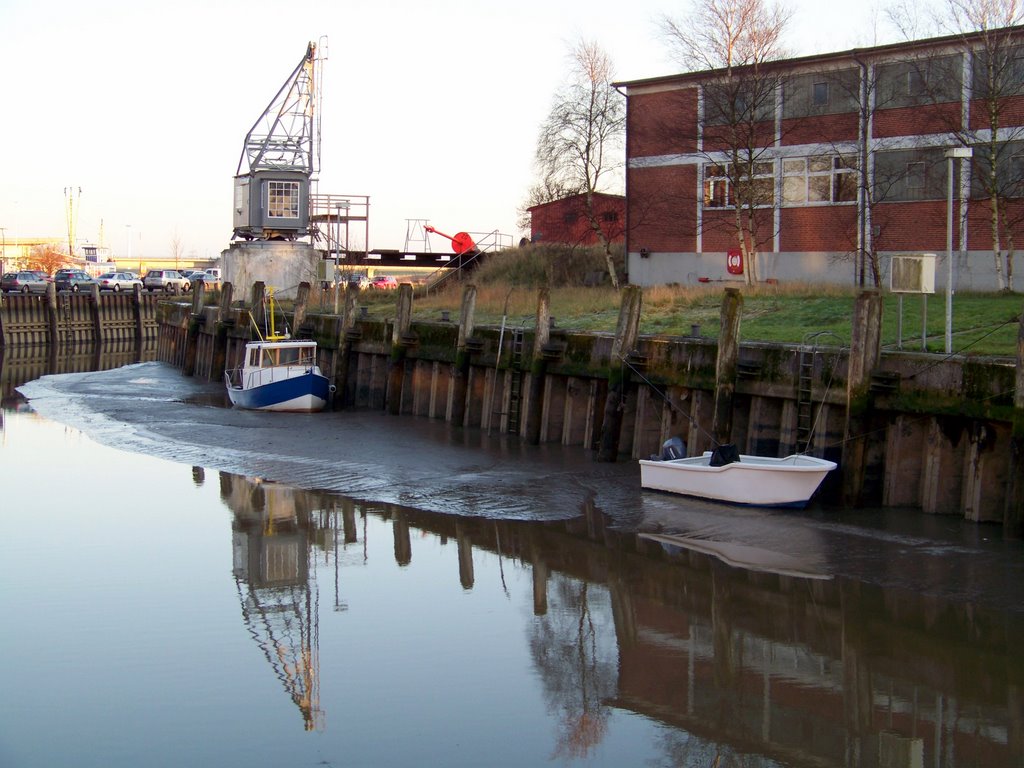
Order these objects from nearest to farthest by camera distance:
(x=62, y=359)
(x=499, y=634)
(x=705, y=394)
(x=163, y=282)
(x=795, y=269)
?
(x=499, y=634) < (x=705, y=394) < (x=795, y=269) < (x=62, y=359) < (x=163, y=282)

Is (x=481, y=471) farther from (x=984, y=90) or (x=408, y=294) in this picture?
(x=984, y=90)

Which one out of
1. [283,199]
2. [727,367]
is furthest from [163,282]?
[727,367]

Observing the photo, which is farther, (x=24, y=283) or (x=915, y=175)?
(x=24, y=283)

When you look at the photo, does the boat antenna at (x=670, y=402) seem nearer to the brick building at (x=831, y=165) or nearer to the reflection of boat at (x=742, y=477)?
the reflection of boat at (x=742, y=477)

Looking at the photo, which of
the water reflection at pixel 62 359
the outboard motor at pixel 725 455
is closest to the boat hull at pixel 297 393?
the water reflection at pixel 62 359

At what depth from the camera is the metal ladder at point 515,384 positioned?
2492cm

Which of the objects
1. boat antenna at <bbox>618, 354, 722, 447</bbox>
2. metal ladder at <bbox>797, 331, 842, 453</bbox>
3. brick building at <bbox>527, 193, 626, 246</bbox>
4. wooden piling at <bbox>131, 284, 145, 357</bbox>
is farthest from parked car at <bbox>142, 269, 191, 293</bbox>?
metal ladder at <bbox>797, 331, 842, 453</bbox>

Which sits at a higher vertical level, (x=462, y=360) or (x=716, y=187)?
(x=716, y=187)

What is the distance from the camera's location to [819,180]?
37344 millimetres

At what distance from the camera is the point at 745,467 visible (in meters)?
17.9

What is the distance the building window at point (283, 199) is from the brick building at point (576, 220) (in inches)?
561

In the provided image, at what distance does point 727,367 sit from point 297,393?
1548 centimetres

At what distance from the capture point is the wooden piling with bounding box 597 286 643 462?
21.8 metres

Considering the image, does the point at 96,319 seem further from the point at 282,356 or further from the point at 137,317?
the point at 282,356
